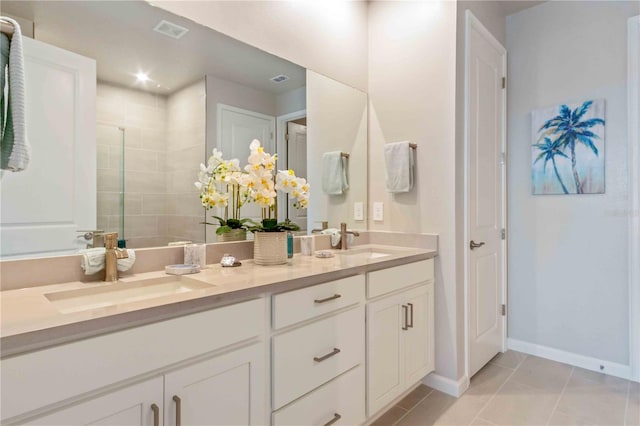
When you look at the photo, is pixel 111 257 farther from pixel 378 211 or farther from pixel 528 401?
pixel 528 401

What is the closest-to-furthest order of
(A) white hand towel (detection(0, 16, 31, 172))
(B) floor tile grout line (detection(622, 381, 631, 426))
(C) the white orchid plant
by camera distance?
(A) white hand towel (detection(0, 16, 31, 172)) < (C) the white orchid plant < (B) floor tile grout line (detection(622, 381, 631, 426))

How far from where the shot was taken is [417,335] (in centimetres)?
200

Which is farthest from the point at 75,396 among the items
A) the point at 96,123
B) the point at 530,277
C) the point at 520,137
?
the point at 520,137

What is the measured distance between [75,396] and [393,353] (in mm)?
1438

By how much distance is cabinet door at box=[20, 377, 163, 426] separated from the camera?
80 centimetres

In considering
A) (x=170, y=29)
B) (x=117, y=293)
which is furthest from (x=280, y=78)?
(x=117, y=293)

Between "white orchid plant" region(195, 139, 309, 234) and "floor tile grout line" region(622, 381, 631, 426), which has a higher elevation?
"white orchid plant" region(195, 139, 309, 234)

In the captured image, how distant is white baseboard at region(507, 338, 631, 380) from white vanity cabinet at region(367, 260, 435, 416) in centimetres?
111

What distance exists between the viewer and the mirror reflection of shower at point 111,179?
134cm

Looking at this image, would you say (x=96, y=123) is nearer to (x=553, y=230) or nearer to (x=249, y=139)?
(x=249, y=139)

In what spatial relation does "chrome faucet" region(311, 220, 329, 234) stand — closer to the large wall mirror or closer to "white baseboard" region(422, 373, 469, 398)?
the large wall mirror

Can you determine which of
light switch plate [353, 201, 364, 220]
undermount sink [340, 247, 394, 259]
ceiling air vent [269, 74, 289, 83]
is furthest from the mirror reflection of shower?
light switch plate [353, 201, 364, 220]

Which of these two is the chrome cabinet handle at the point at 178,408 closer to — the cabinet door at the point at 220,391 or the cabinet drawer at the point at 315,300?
the cabinet door at the point at 220,391

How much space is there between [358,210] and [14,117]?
197 centimetres
